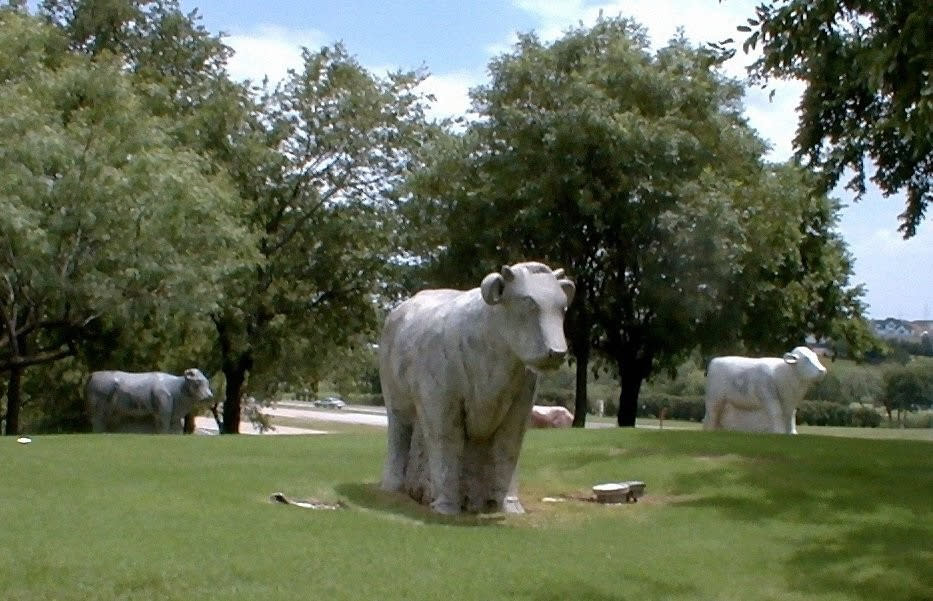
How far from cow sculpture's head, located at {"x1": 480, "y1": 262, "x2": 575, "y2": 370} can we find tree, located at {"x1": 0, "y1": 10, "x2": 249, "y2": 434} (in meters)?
13.5

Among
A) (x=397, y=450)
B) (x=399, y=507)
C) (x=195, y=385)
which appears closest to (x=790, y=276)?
(x=195, y=385)

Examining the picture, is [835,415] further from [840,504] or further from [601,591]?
[601,591]

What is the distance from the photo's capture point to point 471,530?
424 inches

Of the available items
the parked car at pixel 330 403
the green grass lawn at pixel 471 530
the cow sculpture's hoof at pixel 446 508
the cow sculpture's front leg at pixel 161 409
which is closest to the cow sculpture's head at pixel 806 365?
the green grass lawn at pixel 471 530

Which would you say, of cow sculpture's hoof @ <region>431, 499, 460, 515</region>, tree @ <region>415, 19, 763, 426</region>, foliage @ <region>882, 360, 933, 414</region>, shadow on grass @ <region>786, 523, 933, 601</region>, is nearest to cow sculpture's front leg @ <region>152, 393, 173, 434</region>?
tree @ <region>415, 19, 763, 426</region>

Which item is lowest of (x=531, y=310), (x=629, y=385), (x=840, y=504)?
(x=840, y=504)

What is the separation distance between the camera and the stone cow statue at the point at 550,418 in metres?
29.2

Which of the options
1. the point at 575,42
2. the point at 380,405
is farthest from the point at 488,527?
the point at 380,405

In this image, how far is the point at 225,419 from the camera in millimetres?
Result: 34438

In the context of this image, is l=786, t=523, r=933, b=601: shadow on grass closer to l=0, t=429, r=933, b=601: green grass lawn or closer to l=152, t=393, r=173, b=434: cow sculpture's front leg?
l=0, t=429, r=933, b=601: green grass lawn

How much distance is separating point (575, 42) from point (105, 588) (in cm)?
2547

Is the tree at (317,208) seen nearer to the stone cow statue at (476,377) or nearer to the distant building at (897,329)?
the distant building at (897,329)

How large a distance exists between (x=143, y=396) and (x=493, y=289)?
19108 millimetres

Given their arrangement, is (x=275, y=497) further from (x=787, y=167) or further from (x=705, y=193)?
(x=787, y=167)
